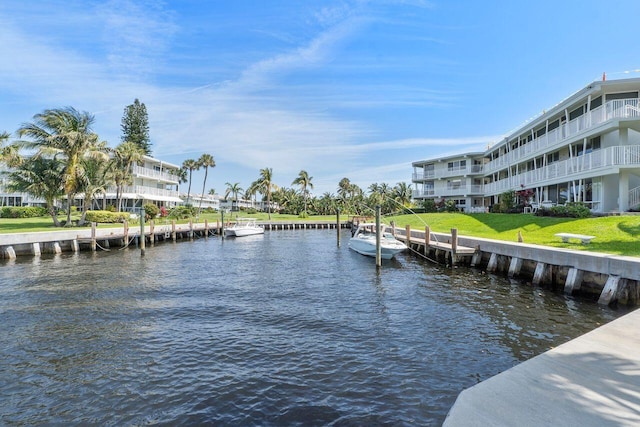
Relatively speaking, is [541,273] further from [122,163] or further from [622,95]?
[122,163]

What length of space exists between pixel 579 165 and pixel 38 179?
48.0m

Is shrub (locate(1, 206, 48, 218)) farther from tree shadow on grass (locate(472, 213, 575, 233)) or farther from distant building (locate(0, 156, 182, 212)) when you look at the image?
tree shadow on grass (locate(472, 213, 575, 233))

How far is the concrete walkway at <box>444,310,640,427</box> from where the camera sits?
426 centimetres

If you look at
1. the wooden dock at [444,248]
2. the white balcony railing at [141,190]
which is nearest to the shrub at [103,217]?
the white balcony railing at [141,190]

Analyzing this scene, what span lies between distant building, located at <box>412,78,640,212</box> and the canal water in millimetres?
12284

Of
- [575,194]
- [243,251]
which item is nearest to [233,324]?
[243,251]

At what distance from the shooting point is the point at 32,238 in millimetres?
26500

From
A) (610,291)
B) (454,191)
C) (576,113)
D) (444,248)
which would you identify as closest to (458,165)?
(454,191)

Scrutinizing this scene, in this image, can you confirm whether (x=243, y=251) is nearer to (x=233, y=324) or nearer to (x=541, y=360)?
(x=233, y=324)

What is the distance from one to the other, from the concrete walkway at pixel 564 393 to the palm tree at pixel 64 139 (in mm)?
42557

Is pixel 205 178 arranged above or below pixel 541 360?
above

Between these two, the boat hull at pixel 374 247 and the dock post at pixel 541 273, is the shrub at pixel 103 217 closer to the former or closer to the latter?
the boat hull at pixel 374 247

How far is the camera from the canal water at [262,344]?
677cm

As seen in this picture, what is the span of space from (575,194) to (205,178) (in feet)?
276
